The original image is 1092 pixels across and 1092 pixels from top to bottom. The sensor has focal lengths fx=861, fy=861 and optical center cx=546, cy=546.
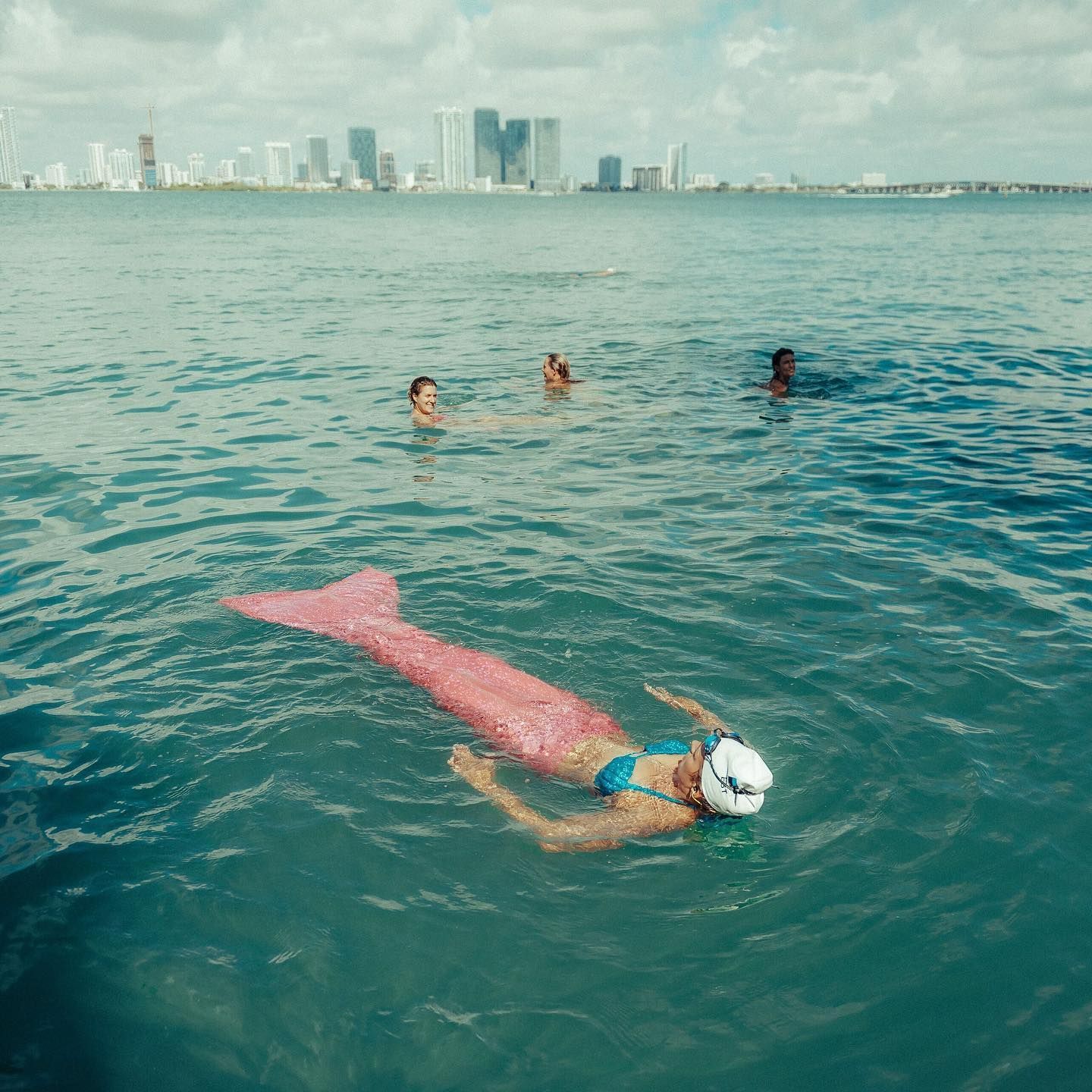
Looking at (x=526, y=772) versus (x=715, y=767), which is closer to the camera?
(x=715, y=767)

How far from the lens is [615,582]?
350 inches

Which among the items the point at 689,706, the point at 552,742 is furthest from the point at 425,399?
the point at 552,742

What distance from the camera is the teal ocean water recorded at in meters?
4.36

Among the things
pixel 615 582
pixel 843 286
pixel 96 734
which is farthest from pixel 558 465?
pixel 843 286

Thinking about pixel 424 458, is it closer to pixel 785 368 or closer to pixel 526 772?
pixel 785 368

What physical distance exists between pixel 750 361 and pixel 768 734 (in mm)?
14737

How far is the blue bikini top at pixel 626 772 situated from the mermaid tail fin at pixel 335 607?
9.23 feet

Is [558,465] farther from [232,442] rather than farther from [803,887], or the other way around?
[803,887]

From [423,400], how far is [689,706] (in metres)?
9.15

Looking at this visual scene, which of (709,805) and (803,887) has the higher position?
(709,805)

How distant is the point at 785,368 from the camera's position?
54.0 ft

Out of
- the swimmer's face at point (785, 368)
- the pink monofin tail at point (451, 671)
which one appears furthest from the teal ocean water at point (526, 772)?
the swimmer's face at point (785, 368)

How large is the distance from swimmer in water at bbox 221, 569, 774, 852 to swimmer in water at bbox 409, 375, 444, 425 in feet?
22.0

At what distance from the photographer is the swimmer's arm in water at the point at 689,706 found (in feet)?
21.6
